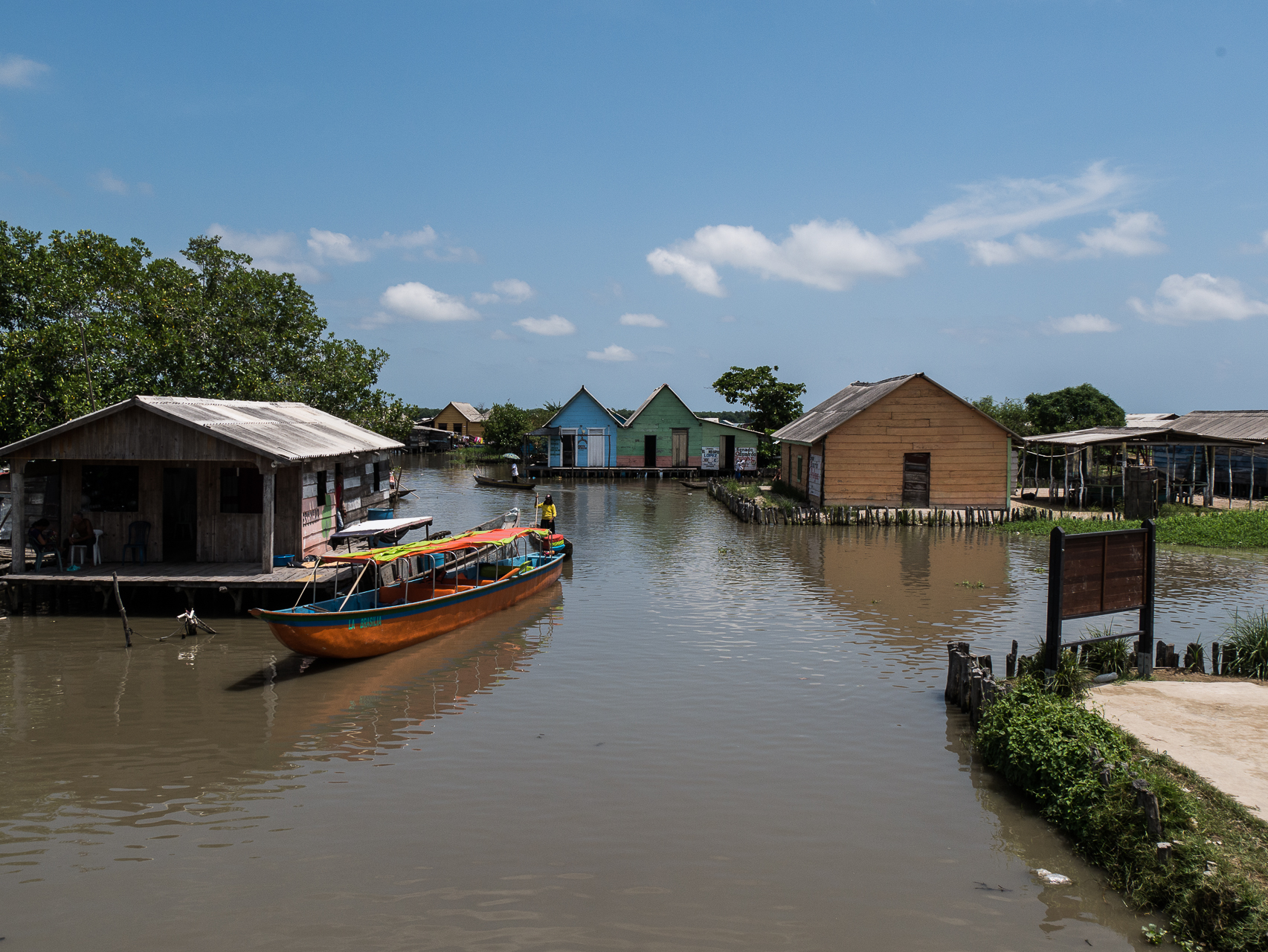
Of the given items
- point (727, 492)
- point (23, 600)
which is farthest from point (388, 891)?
point (727, 492)

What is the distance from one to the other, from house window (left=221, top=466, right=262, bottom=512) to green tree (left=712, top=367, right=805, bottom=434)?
4803cm

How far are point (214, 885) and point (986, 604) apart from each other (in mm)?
17907

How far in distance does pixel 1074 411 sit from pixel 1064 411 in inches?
26.4

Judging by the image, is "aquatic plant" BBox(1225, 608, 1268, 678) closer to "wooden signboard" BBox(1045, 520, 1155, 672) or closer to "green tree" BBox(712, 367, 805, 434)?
"wooden signboard" BBox(1045, 520, 1155, 672)

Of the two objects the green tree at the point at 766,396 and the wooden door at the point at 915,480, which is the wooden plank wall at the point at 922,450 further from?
the green tree at the point at 766,396

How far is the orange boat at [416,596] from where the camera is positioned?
1599 centimetres

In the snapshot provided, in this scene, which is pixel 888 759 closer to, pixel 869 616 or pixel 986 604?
pixel 869 616

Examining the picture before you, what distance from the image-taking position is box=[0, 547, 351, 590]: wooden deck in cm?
1927

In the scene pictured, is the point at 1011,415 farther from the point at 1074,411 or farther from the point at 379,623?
the point at 379,623

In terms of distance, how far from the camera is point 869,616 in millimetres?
20547

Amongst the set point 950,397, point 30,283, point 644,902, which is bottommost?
point 644,902

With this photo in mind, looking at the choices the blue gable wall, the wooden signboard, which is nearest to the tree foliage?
the blue gable wall

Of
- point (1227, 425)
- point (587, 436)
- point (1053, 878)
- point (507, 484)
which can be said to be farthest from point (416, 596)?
point (587, 436)

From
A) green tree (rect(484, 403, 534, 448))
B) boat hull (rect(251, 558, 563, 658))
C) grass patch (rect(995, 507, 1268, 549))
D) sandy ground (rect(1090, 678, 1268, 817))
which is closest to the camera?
sandy ground (rect(1090, 678, 1268, 817))
